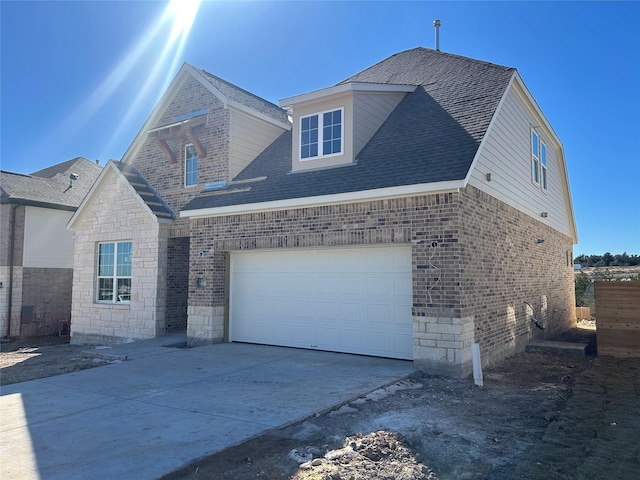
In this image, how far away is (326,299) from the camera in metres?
10.9

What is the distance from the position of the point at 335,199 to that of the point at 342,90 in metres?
2.89

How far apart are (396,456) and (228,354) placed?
260 inches

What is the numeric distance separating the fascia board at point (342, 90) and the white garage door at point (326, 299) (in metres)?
3.75

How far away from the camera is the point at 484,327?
31.8 feet

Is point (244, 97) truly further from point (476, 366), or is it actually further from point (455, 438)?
point (455, 438)

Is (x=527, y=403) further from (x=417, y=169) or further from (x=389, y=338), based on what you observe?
(x=417, y=169)

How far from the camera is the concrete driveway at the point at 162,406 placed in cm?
491

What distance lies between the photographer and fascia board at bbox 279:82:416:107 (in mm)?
11172

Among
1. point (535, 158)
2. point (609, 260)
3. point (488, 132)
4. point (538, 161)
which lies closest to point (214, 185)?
point (488, 132)

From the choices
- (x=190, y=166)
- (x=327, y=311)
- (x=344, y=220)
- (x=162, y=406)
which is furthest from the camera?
(x=190, y=166)

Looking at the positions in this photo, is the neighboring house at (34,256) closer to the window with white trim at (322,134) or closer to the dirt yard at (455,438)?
the window with white trim at (322,134)

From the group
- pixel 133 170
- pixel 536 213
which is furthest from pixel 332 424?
pixel 133 170

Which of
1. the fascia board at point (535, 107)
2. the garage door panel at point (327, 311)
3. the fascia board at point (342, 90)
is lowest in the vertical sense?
the garage door panel at point (327, 311)

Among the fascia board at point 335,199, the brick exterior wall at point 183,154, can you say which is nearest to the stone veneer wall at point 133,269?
the brick exterior wall at point 183,154
